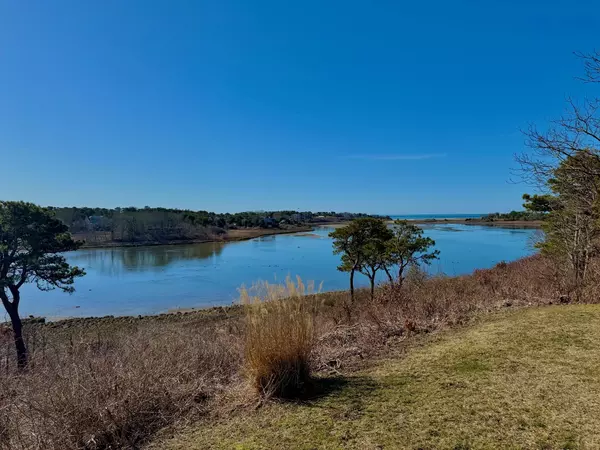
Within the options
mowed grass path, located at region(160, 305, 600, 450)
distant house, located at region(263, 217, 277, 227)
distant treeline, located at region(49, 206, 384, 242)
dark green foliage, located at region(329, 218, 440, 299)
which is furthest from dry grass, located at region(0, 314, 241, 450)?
distant house, located at region(263, 217, 277, 227)

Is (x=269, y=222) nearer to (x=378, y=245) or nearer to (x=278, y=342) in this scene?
(x=378, y=245)

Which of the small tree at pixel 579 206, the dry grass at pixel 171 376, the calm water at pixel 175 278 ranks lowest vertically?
the calm water at pixel 175 278

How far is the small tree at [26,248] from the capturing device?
13.5 meters

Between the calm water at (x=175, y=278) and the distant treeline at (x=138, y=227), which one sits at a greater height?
the distant treeline at (x=138, y=227)

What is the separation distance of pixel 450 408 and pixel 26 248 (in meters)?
16.7

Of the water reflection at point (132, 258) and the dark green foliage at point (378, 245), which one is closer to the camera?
the dark green foliage at point (378, 245)

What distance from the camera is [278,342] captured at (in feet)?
10.2

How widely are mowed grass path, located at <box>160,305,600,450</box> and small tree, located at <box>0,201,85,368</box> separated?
14438 millimetres

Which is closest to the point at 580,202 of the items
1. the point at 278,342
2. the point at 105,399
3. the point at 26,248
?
the point at 278,342

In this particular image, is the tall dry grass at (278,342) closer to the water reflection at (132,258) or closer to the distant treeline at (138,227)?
the water reflection at (132,258)

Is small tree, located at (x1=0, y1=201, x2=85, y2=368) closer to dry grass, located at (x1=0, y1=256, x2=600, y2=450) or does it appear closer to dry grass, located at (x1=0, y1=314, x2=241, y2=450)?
dry grass, located at (x1=0, y1=256, x2=600, y2=450)

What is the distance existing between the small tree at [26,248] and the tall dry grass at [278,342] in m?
13.9

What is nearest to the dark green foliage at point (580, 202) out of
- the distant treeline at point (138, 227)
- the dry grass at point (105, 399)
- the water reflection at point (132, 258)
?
the dry grass at point (105, 399)

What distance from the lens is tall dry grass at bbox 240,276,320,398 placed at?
3.08 metres
